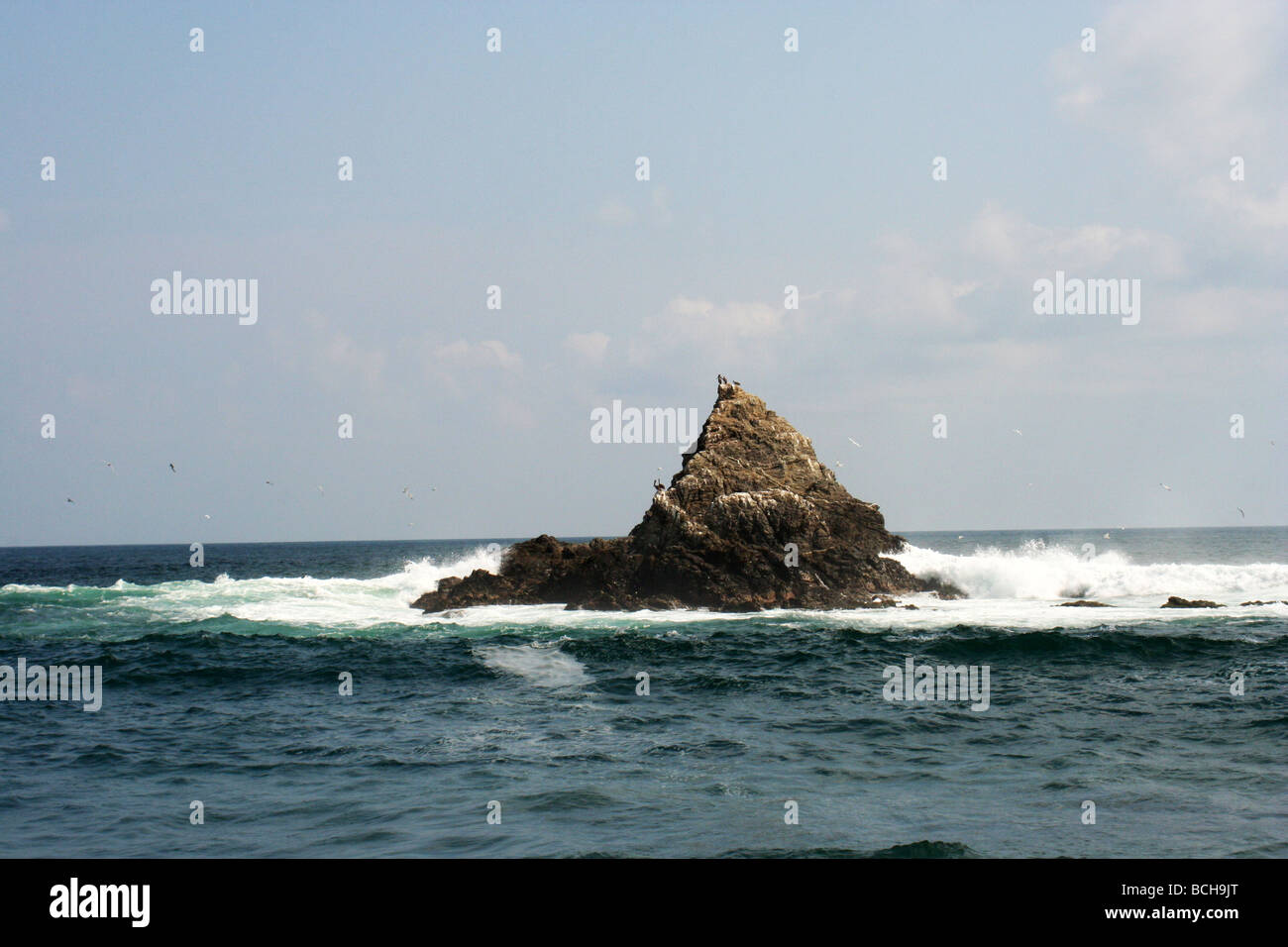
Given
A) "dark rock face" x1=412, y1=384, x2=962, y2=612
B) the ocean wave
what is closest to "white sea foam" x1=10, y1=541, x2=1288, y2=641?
the ocean wave

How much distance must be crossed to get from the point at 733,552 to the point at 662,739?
20.3m

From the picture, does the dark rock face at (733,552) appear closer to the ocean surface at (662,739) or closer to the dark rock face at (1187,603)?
the ocean surface at (662,739)

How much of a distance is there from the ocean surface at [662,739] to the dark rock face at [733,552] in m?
2.38

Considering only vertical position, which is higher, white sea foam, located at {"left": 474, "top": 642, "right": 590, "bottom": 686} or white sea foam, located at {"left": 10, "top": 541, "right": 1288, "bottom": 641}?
white sea foam, located at {"left": 10, "top": 541, "right": 1288, "bottom": 641}

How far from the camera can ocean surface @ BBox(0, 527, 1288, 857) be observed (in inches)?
477

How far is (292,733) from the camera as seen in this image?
61.4 ft

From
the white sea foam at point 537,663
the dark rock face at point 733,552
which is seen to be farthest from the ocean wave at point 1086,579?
the white sea foam at point 537,663

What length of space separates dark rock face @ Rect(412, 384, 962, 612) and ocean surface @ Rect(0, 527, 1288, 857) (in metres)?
2.38

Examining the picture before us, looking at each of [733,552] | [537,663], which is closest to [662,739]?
[537,663]

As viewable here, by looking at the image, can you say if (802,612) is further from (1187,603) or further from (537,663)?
(1187,603)

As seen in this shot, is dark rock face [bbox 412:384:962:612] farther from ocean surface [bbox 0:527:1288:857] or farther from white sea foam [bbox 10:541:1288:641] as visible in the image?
ocean surface [bbox 0:527:1288:857]

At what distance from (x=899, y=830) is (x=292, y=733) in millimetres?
12075

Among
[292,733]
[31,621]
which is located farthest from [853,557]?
[31,621]
